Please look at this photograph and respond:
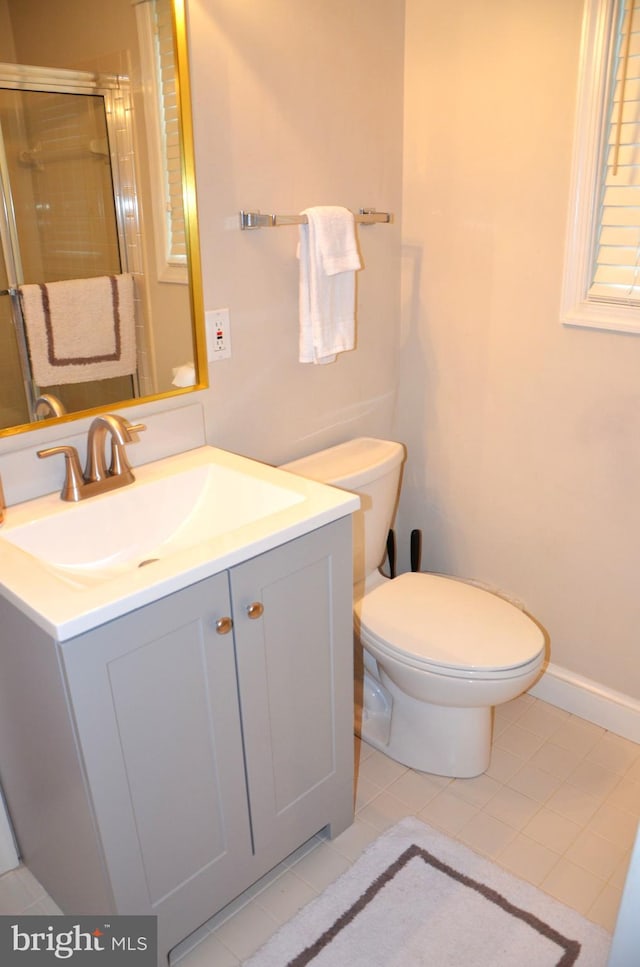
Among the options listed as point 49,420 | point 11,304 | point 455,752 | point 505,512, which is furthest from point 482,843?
point 11,304

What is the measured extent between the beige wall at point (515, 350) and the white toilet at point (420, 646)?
0.89 ft

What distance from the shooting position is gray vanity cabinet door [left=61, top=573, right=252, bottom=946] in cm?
126

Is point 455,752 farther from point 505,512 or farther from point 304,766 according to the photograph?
point 505,512

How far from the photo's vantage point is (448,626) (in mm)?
1957

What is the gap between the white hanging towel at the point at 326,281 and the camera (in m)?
1.89

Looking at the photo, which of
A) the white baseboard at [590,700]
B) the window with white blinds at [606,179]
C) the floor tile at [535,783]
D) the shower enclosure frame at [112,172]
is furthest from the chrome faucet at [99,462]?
the white baseboard at [590,700]

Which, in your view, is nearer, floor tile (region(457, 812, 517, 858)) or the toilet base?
floor tile (region(457, 812, 517, 858))

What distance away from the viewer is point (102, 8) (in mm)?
1545

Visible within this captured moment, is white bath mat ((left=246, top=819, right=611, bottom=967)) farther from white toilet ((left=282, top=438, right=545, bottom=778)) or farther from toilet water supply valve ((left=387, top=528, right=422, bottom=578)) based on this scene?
toilet water supply valve ((left=387, top=528, right=422, bottom=578))

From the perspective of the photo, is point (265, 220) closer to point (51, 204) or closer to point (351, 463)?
point (51, 204)

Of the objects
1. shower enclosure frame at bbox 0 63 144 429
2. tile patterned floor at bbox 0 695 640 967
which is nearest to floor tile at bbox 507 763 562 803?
tile patterned floor at bbox 0 695 640 967

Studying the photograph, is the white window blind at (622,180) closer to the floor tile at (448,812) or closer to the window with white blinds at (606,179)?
the window with white blinds at (606,179)

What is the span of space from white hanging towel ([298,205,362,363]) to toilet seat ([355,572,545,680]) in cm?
67

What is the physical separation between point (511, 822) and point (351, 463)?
3.28ft
